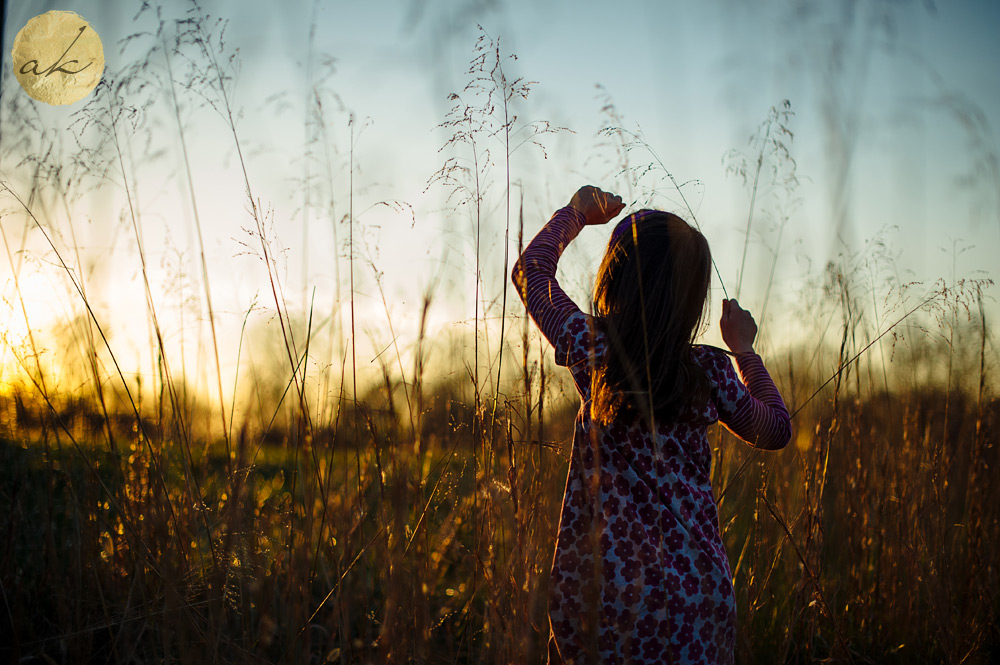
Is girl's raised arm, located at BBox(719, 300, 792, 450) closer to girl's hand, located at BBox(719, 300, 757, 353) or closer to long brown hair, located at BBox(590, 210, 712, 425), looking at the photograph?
girl's hand, located at BBox(719, 300, 757, 353)

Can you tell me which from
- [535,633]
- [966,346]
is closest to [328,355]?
[535,633]

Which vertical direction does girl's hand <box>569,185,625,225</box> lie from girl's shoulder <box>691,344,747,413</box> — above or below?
above

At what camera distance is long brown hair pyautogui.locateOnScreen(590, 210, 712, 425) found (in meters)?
1.24

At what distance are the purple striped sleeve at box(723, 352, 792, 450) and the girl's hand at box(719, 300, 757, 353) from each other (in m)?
0.05

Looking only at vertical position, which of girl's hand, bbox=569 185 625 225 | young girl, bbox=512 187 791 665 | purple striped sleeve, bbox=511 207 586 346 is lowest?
young girl, bbox=512 187 791 665

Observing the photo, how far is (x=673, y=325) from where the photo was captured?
50.8 inches

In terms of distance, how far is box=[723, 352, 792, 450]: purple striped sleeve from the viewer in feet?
4.33

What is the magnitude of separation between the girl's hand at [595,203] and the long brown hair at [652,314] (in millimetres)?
97

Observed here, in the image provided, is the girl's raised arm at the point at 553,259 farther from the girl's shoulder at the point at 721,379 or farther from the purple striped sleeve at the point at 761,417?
the purple striped sleeve at the point at 761,417

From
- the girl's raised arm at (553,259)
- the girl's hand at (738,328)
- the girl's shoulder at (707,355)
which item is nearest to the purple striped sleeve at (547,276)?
the girl's raised arm at (553,259)

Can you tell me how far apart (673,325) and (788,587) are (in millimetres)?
1278

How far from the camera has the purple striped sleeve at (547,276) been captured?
1.32 metres

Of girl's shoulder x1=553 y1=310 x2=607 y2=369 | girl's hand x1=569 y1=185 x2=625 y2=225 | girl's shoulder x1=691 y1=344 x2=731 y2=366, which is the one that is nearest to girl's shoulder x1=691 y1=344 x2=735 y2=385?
→ girl's shoulder x1=691 y1=344 x2=731 y2=366

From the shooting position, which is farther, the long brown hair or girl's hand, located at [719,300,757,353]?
girl's hand, located at [719,300,757,353]
